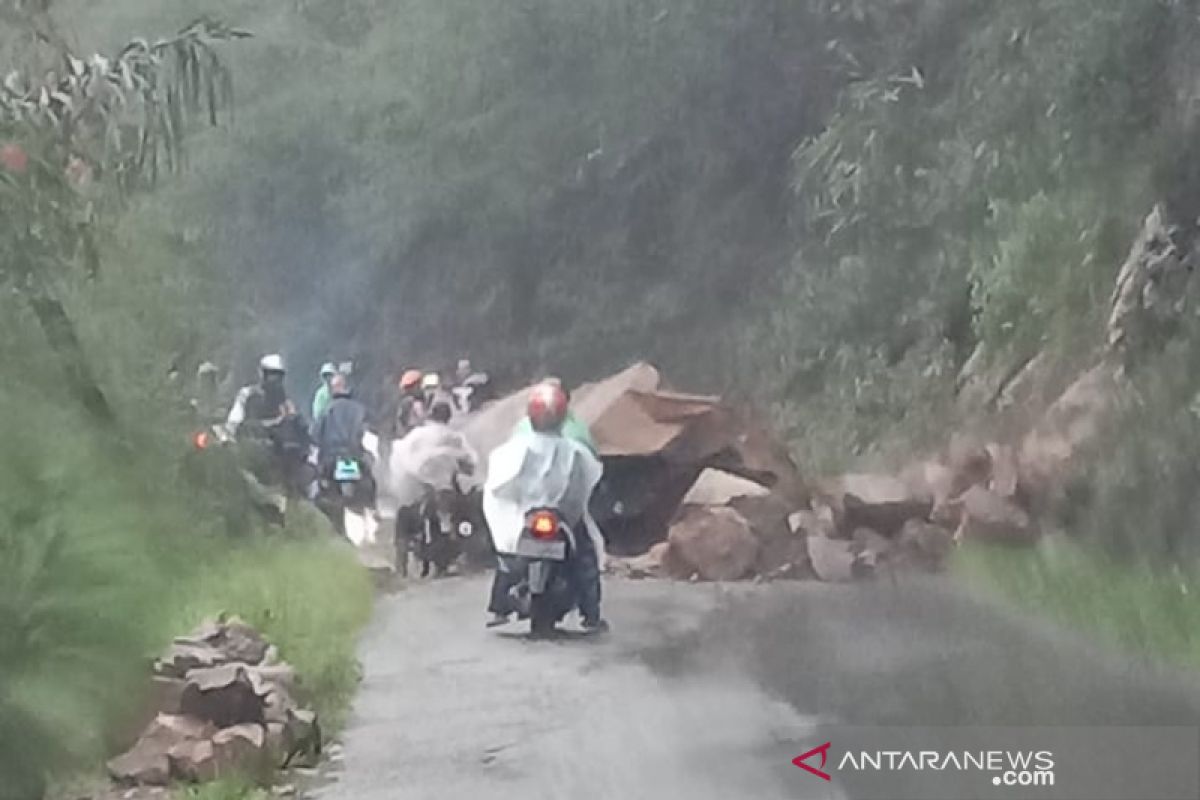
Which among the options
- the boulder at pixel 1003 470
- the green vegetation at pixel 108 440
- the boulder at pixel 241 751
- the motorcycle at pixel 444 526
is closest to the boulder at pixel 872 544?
the boulder at pixel 1003 470

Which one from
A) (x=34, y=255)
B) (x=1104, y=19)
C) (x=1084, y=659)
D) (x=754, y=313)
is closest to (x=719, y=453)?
(x=754, y=313)

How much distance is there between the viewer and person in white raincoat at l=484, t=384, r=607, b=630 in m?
1.64

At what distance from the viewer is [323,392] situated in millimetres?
1637

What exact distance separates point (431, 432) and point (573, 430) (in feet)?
0.43

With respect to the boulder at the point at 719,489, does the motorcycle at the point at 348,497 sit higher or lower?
lower

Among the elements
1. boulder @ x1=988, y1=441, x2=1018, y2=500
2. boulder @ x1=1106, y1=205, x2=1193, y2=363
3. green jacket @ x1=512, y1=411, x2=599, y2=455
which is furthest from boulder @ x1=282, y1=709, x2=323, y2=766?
boulder @ x1=1106, y1=205, x2=1193, y2=363

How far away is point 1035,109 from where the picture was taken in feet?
5.52

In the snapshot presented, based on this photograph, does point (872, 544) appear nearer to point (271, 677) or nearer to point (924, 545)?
point (924, 545)

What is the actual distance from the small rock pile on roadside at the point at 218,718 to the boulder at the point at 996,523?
0.63 meters

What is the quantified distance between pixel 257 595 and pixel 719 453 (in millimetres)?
447

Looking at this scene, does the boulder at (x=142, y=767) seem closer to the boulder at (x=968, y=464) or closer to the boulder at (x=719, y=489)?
the boulder at (x=719, y=489)

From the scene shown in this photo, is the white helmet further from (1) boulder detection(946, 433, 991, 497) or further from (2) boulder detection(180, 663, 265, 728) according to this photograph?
(1) boulder detection(946, 433, 991, 497)

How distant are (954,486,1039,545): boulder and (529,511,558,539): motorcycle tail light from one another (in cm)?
37

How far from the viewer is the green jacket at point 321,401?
1.64 meters
